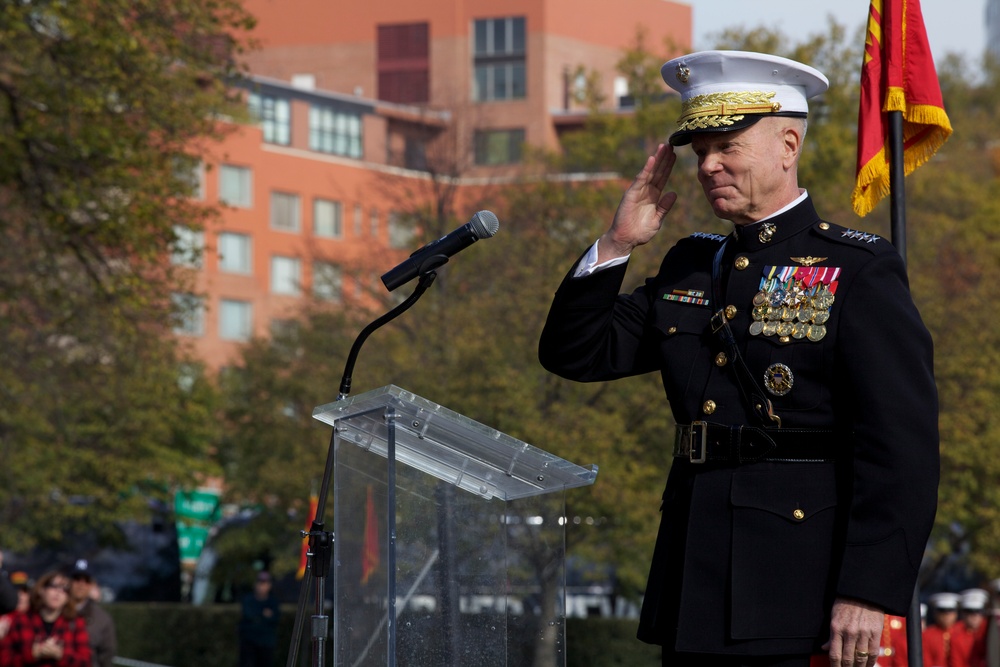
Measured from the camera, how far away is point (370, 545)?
14.4 ft

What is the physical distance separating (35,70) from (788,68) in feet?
48.2

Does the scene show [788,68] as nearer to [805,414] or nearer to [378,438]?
[805,414]

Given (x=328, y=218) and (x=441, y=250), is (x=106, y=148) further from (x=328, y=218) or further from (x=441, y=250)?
(x=328, y=218)

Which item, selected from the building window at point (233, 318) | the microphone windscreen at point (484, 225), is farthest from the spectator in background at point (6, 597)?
the building window at point (233, 318)

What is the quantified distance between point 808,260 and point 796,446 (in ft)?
1.62

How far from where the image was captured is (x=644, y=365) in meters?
4.52

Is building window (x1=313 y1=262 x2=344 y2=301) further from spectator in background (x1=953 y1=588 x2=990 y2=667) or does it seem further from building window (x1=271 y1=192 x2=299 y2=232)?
building window (x1=271 y1=192 x2=299 y2=232)

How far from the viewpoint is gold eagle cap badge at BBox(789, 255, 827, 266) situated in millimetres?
4230

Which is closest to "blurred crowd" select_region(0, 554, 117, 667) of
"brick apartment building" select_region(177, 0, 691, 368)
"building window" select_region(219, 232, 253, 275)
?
"brick apartment building" select_region(177, 0, 691, 368)

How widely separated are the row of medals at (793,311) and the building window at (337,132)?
76.4 m

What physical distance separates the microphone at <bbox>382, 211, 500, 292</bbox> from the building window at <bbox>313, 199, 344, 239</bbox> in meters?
73.3

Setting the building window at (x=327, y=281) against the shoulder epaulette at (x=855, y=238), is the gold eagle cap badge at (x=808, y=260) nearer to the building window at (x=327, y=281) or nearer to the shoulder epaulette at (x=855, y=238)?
the shoulder epaulette at (x=855, y=238)

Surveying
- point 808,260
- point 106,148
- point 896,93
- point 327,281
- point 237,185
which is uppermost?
point 237,185

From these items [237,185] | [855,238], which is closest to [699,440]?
[855,238]
